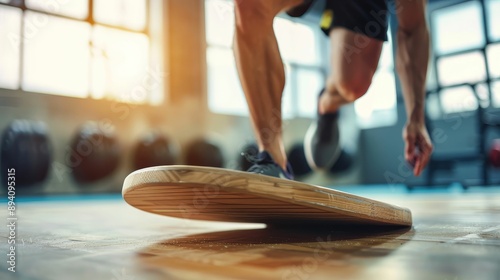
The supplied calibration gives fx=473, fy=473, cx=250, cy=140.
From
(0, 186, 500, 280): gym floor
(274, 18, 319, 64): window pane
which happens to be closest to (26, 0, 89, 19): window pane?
(274, 18, 319, 64): window pane

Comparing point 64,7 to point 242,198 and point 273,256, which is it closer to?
point 242,198

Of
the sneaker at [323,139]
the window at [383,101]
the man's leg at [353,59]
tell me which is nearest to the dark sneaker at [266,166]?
the man's leg at [353,59]

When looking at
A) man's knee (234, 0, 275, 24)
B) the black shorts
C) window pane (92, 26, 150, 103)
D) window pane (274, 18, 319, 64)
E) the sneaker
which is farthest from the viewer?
window pane (274, 18, 319, 64)

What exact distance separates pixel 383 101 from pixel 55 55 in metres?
4.72

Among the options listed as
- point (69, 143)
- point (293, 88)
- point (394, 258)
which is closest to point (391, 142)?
point (293, 88)

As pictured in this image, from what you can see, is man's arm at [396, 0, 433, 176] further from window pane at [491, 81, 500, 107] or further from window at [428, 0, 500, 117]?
window pane at [491, 81, 500, 107]

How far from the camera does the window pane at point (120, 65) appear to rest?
499 cm

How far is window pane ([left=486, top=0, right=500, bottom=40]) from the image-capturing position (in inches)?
250

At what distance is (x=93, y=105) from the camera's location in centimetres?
498

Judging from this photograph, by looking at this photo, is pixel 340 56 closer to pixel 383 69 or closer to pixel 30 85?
pixel 30 85

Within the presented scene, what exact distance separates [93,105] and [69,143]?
550 millimetres

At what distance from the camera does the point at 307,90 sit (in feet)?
24.4

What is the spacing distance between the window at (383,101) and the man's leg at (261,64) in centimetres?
517

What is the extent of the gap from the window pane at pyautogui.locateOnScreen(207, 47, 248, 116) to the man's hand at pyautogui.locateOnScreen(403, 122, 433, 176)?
4.68 meters
